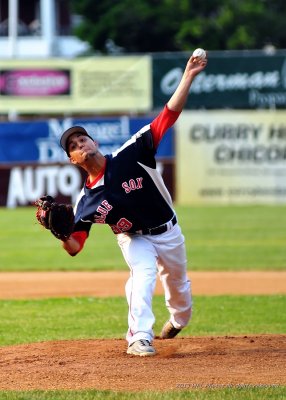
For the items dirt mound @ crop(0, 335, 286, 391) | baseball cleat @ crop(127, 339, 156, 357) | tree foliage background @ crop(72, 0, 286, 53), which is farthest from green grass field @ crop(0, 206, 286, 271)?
tree foliage background @ crop(72, 0, 286, 53)

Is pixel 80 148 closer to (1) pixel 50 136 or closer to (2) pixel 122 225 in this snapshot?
(2) pixel 122 225

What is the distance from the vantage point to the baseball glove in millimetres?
7102

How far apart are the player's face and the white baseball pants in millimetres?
650

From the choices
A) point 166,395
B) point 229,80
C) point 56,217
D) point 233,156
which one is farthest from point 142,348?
point 229,80

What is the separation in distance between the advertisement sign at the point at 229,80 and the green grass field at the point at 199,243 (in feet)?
12.0

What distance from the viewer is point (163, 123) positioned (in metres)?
7.17

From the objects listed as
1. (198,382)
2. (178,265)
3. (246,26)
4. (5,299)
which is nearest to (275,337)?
(178,265)

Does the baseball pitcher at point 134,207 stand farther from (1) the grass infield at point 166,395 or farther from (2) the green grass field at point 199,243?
(2) the green grass field at point 199,243

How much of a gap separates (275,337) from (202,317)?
2.10 m

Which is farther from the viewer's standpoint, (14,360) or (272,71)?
(272,71)

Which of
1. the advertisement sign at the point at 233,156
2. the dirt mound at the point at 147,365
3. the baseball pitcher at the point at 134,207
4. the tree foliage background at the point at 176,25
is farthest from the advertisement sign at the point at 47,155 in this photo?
the baseball pitcher at the point at 134,207

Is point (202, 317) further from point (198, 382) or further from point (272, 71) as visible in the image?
point (272, 71)

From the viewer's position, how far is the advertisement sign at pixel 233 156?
2569 centimetres

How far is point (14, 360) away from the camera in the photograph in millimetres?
7203
